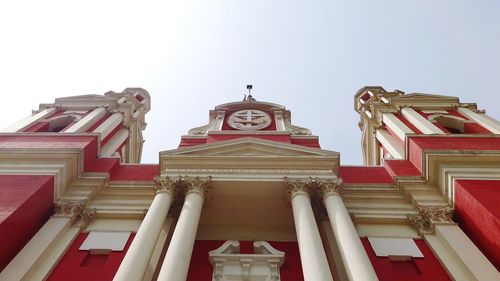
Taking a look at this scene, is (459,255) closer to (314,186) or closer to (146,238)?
(314,186)

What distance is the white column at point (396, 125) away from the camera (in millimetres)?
19819

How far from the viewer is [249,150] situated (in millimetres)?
15664

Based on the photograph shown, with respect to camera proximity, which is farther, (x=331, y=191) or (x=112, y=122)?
(x=112, y=122)

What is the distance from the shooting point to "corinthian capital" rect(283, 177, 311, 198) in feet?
44.2

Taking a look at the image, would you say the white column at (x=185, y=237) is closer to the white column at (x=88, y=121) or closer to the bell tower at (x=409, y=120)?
the white column at (x=88, y=121)

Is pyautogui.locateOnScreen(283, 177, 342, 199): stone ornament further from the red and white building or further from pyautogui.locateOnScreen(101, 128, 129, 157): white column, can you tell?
pyautogui.locateOnScreen(101, 128, 129, 157): white column

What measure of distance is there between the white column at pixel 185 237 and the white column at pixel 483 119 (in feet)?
42.5

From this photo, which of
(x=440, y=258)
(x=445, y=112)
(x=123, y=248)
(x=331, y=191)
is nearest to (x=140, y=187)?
(x=123, y=248)

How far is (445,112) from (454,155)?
344 inches

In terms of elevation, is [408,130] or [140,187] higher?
[408,130]

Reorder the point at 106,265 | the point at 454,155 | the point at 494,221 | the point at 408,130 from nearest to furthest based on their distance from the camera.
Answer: the point at 494,221 → the point at 106,265 → the point at 454,155 → the point at 408,130

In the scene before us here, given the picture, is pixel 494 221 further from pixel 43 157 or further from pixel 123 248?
pixel 43 157

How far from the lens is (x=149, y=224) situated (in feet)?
38.8

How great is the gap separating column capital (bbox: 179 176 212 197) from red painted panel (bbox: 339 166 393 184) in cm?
517
